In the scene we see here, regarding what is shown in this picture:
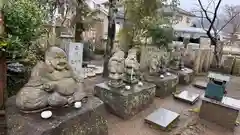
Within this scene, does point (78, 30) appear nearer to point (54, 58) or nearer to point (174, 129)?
point (54, 58)

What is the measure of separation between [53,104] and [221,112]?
3.85 metres

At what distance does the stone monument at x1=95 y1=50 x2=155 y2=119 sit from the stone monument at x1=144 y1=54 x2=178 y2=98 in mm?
1033

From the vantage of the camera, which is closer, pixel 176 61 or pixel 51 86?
pixel 51 86

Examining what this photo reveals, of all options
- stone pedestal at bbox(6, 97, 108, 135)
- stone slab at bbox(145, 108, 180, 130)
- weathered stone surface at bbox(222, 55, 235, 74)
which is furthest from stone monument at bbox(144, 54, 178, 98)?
weathered stone surface at bbox(222, 55, 235, 74)

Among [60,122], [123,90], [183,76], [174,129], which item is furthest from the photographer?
[183,76]

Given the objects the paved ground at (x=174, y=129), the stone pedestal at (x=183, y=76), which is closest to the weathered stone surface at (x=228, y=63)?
the stone pedestal at (x=183, y=76)

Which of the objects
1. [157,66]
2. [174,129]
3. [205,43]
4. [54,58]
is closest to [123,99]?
[174,129]

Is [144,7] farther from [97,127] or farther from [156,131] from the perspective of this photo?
[97,127]

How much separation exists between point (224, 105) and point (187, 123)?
0.96 metres

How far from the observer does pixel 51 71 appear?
2.75 m

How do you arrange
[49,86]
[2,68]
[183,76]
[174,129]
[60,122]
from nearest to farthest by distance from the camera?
[60,122], [49,86], [2,68], [174,129], [183,76]

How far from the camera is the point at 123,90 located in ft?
14.4

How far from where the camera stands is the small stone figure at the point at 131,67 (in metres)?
4.74

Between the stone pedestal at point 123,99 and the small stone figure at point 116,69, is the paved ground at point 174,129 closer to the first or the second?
the stone pedestal at point 123,99
